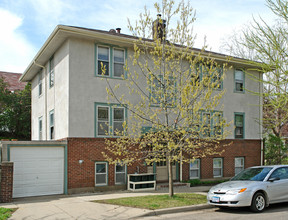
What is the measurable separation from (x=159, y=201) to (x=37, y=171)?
5.64 m

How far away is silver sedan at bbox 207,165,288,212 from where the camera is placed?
1014 cm

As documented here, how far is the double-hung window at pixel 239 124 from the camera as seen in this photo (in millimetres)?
20219

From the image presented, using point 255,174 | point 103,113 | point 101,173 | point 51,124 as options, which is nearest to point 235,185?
point 255,174

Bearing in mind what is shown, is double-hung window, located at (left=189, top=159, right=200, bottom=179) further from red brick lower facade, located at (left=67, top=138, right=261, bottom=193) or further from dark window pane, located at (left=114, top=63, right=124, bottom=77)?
Answer: dark window pane, located at (left=114, top=63, right=124, bottom=77)

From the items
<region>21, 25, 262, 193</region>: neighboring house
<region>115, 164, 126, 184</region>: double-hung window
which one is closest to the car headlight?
<region>21, 25, 262, 193</region>: neighboring house

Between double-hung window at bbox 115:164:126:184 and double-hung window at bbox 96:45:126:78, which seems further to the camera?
double-hung window at bbox 96:45:126:78

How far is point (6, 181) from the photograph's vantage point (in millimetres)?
12148

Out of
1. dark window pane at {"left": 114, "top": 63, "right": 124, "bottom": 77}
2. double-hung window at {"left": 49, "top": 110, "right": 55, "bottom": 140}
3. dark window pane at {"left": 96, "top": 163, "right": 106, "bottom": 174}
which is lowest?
dark window pane at {"left": 96, "top": 163, "right": 106, "bottom": 174}

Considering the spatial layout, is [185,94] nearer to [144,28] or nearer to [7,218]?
[144,28]

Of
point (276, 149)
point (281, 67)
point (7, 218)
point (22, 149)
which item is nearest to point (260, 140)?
point (276, 149)

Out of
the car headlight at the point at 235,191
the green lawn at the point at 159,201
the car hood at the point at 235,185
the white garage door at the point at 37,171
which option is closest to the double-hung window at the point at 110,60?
the white garage door at the point at 37,171

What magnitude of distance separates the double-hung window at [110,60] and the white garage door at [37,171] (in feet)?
14.0

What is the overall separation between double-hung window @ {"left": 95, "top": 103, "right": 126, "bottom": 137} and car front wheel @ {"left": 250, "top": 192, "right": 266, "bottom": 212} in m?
7.14

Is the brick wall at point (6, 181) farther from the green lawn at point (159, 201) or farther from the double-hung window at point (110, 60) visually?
the double-hung window at point (110, 60)
